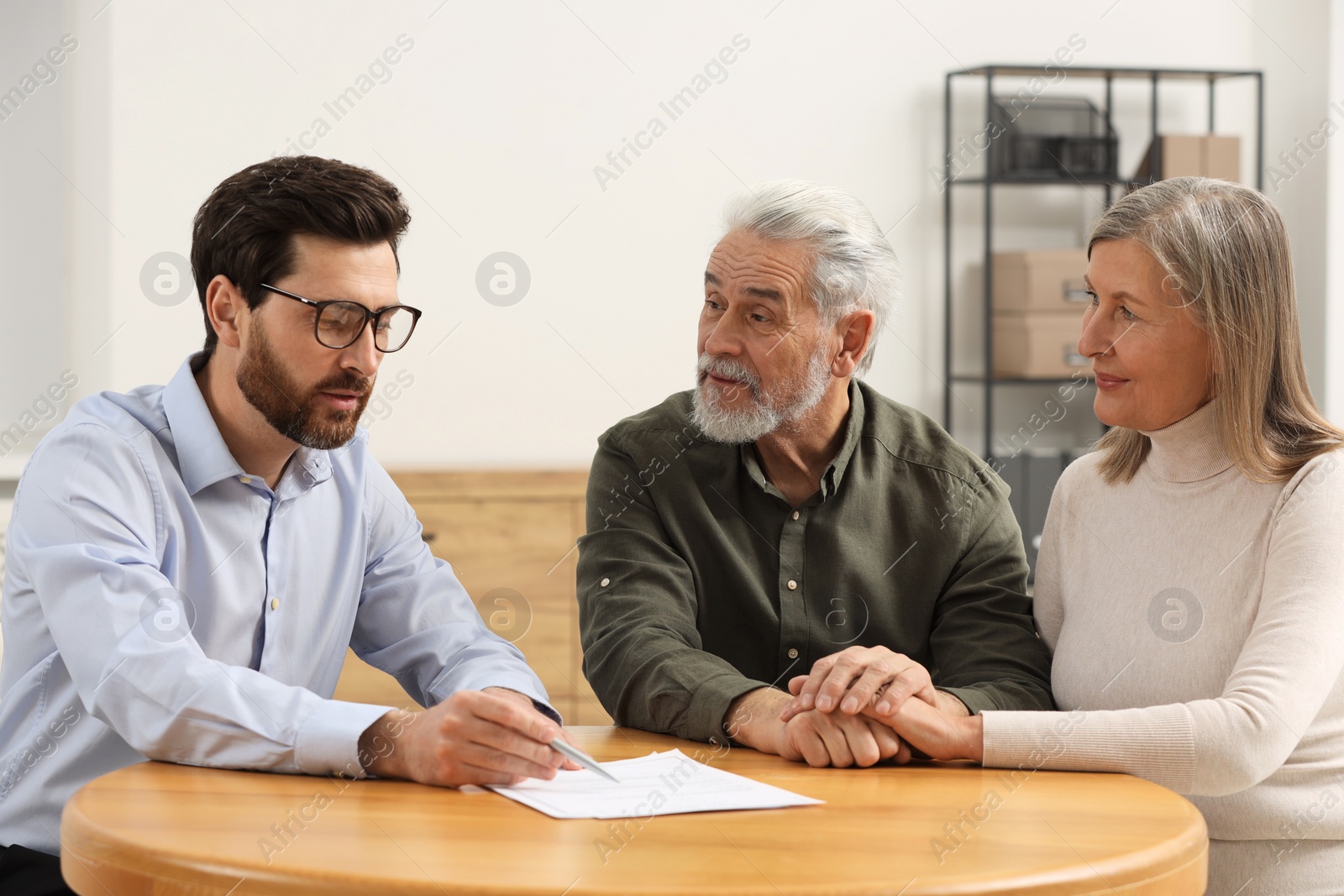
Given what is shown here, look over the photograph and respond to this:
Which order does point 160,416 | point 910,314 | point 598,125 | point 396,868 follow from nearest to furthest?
point 396,868 → point 160,416 → point 598,125 → point 910,314

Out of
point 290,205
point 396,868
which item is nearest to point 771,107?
point 290,205

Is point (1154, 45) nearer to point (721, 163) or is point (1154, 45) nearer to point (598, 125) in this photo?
point (721, 163)

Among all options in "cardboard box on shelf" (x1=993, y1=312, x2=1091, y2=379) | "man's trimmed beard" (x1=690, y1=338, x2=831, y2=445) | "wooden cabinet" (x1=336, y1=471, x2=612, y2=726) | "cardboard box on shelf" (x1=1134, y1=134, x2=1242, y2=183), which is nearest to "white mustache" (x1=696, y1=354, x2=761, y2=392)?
"man's trimmed beard" (x1=690, y1=338, x2=831, y2=445)

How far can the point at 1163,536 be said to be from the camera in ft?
5.03

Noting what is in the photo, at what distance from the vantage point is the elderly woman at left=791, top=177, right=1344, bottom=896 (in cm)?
132

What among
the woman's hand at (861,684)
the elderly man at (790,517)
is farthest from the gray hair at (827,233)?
the woman's hand at (861,684)

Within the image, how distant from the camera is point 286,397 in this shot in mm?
1544

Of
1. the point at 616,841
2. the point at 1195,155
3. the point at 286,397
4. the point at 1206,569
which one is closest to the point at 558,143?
the point at 1195,155

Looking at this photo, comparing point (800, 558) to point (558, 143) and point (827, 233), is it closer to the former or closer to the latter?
point (827, 233)

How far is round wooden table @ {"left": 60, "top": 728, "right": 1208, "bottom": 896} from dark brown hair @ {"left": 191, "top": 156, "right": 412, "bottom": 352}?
0.63 metres

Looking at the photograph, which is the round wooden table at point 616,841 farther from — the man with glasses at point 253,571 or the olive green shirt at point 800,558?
the olive green shirt at point 800,558

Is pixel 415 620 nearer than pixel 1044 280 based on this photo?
Yes

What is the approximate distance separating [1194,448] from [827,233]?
61cm

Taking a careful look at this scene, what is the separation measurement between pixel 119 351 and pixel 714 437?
8.52ft
